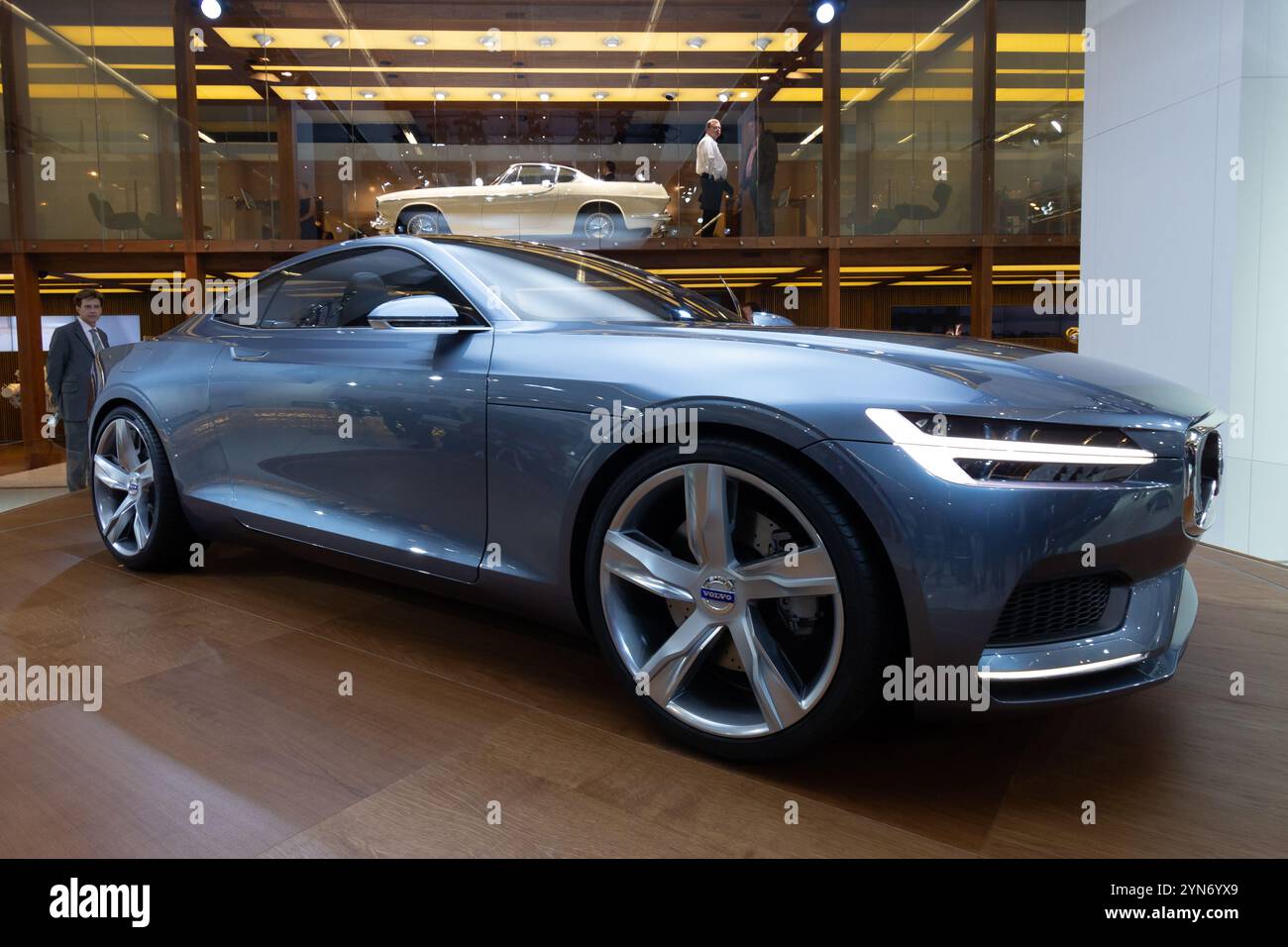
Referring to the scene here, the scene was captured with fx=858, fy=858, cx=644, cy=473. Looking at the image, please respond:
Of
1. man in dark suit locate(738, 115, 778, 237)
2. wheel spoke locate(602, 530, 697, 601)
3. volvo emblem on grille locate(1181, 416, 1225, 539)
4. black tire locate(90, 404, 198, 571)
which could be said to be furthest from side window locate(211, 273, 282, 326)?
man in dark suit locate(738, 115, 778, 237)

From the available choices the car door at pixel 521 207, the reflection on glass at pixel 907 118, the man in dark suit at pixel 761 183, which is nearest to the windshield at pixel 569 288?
the car door at pixel 521 207

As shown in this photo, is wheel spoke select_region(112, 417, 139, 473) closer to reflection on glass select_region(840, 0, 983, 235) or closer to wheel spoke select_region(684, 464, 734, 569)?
wheel spoke select_region(684, 464, 734, 569)

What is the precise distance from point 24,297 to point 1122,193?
47.2 ft

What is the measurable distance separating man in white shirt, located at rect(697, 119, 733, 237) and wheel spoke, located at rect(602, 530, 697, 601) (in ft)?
35.9

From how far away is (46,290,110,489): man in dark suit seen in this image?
6.25m

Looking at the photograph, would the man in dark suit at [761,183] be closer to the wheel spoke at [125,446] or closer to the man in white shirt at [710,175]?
the man in white shirt at [710,175]

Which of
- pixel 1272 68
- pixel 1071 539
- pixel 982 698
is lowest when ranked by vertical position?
pixel 982 698

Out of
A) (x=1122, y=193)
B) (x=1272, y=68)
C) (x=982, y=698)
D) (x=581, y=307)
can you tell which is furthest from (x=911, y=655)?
(x=1122, y=193)

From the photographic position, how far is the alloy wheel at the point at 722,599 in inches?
66.7

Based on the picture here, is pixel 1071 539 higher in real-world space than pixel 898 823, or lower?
higher

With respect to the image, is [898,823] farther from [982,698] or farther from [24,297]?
[24,297]

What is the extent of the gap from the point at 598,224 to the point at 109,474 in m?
8.57

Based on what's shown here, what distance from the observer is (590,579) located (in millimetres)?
1957
